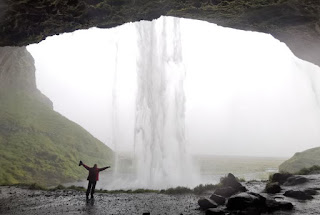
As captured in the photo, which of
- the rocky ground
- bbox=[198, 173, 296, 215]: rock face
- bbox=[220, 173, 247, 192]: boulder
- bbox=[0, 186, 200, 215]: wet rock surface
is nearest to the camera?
bbox=[198, 173, 296, 215]: rock face

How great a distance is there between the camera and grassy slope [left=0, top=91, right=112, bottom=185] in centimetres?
4909

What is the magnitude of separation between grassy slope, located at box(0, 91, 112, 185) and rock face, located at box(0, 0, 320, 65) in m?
30.9

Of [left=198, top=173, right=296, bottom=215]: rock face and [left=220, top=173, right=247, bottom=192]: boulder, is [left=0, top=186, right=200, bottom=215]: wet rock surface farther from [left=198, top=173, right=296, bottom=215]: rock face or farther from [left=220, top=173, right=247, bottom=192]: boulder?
[left=220, top=173, right=247, bottom=192]: boulder

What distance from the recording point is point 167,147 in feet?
108

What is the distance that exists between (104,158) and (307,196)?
265 feet

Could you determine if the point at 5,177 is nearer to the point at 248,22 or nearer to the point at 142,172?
the point at 142,172

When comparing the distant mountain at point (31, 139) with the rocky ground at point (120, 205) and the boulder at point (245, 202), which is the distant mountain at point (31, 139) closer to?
the rocky ground at point (120, 205)

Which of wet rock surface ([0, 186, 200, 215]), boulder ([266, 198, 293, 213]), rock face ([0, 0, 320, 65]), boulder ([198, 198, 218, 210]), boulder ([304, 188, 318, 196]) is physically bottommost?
wet rock surface ([0, 186, 200, 215])

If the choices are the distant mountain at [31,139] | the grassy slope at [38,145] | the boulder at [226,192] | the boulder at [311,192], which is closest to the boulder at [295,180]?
the boulder at [311,192]

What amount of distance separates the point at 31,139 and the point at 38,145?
135 inches

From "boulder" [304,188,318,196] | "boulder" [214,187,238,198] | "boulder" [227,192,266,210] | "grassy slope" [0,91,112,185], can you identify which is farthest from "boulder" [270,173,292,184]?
"grassy slope" [0,91,112,185]

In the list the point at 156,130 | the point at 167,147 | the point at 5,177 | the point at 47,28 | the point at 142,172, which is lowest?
the point at 5,177

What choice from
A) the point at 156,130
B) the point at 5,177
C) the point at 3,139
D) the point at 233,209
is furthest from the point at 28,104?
the point at 233,209

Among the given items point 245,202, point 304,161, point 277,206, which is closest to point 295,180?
point 277,206
